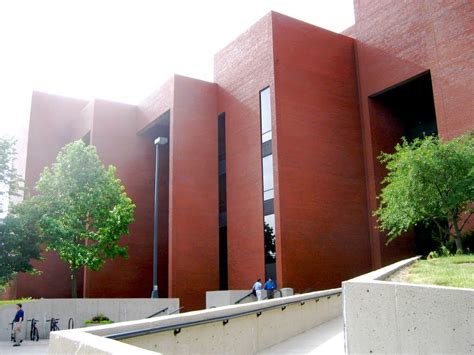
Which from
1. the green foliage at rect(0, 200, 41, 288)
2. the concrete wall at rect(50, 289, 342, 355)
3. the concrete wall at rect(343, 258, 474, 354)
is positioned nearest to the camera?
the concrete wall at rect(50, 289, 342, 355)

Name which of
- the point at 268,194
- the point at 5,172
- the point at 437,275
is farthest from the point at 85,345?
the point at 5,172

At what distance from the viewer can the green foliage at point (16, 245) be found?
22266mm

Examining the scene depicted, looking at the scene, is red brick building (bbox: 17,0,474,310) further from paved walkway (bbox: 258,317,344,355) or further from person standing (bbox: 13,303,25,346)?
paved walkway (bbox: 258,317,344,355)

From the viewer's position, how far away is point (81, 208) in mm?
25438

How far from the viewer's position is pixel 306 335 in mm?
11273

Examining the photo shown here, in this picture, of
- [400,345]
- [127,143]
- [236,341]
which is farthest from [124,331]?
[127,143]

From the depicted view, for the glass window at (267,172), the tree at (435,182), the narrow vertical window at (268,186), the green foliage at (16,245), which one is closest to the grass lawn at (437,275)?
the tree at (435,182)

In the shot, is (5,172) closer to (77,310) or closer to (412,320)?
(77,310)

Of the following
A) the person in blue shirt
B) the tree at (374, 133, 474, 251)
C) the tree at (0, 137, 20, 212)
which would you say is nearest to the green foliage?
the tree at (0, 137, 20, 212)

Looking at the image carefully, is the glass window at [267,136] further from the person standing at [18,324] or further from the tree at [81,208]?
the person standing at [18,324]

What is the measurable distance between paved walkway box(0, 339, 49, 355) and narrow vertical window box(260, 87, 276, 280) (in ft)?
33.5

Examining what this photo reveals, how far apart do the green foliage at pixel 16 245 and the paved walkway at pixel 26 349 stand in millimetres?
4662

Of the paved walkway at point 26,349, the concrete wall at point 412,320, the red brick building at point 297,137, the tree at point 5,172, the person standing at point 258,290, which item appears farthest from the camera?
the red brick building at point 297,137

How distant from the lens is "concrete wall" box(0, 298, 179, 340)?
19.4m
